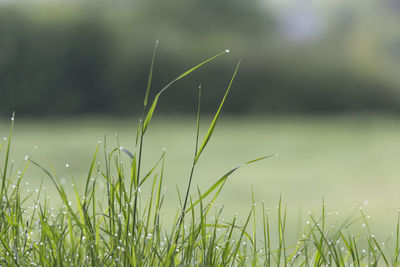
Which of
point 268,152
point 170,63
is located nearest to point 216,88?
point 170,63

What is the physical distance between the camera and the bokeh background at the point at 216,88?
398 cm

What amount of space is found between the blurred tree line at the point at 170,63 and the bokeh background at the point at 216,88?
0.01m

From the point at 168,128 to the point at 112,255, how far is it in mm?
4371

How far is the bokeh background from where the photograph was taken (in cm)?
398

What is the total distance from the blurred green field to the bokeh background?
0.01 metres

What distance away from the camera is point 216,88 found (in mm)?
5789

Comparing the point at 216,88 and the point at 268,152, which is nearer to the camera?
the point at 268,152

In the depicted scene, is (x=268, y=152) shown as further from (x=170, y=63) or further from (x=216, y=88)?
(x=170, y=63)

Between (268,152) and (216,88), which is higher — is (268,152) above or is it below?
below

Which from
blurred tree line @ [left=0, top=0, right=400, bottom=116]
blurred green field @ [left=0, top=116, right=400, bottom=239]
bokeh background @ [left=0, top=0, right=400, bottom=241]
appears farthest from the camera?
blurred tree line @ [left=0, top=0, right=400, bottom=116]

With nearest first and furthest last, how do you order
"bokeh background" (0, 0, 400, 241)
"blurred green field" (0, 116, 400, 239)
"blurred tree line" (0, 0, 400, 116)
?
"blurred green field" (0, 116, 400, 239) < "bokeh background" (0, 0, 400, 241) < "blurred tree line" (0, 0, 400, 116)

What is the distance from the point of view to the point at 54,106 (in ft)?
18.6

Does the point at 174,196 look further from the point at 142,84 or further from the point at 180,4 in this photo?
the point at 180,4

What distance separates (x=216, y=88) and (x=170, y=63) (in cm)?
55
